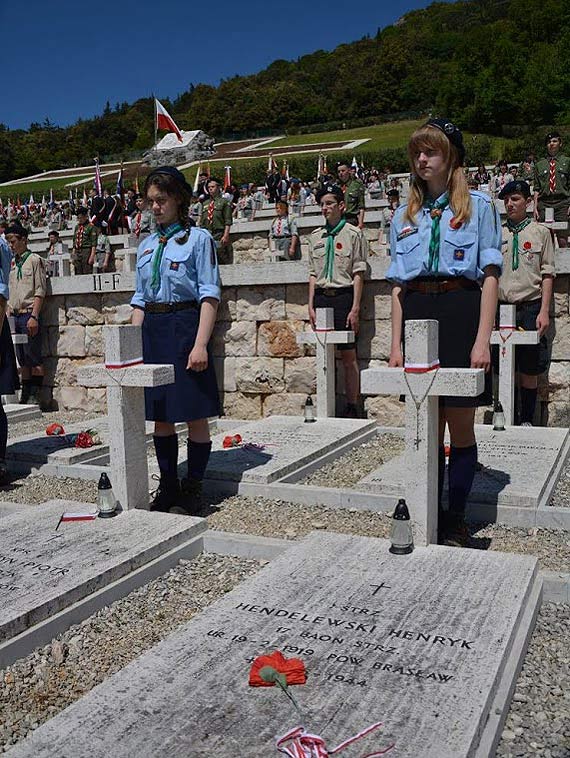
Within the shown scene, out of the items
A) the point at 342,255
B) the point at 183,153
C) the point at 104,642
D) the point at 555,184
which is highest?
the point at 183,153

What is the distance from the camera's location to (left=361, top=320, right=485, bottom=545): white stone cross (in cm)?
338

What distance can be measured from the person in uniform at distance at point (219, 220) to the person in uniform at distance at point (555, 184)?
15.0 feet

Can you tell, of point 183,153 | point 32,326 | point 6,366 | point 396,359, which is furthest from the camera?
point 183,153

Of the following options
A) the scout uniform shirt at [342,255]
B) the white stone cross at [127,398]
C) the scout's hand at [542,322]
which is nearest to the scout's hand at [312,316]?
the scout uniform shirt at [342,255]

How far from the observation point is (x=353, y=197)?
11781mm

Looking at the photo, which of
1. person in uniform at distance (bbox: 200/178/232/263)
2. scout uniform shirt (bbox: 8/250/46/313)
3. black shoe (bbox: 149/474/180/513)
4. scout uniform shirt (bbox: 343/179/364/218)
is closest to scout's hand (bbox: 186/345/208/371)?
black shoe (bbox: 149/474/180/513)

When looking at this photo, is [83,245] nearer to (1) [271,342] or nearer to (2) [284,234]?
(2) [284,234]

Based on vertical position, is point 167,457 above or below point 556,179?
below

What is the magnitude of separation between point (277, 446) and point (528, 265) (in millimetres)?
2655

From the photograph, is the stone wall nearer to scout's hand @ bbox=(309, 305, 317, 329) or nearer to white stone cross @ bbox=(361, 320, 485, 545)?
scout's hand @ bbox=(309, 305, 317, 329)

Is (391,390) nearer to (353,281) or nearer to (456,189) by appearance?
(456,189)

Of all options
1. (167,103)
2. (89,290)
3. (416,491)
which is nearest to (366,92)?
(167,103)

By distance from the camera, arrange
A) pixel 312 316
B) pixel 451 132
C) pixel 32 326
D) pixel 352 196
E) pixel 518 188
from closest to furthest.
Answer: pixel 451 132 < pixel 518 188 < pixel 312 316 < pixel 32 326 < pixel 352 196

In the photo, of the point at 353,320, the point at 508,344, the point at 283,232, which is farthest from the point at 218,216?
the point at 508,344
